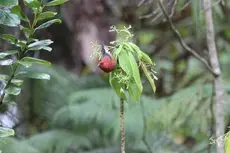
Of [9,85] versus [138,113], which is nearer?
[9,85]

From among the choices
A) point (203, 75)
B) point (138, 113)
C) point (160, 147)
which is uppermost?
point (203, 75)

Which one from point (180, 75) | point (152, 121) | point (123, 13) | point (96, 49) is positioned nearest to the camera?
point (96, 49)

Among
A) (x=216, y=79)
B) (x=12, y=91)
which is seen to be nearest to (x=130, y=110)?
(x=216, y=79)

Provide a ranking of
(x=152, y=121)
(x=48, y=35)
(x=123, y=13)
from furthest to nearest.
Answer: (x=123, y=13)
(x=48, y=35)
(x=152, y=121)

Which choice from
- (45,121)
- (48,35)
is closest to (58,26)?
(48,35)

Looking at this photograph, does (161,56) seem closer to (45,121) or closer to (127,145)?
(45,121)

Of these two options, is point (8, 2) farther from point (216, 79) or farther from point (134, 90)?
point (216, 79)
